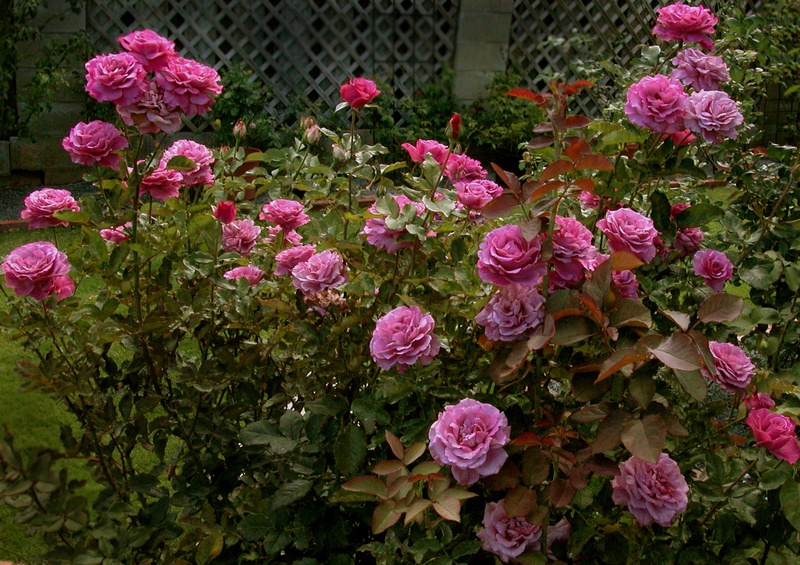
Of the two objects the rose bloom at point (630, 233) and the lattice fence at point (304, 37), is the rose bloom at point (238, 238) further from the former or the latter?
the lattice fence at point (304, 37)

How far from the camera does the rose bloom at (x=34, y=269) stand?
1447 mm

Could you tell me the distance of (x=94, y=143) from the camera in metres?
1.52

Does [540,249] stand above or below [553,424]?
above

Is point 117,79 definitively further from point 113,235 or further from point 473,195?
point 473,195

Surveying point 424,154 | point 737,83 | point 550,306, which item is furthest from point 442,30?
point 550,306

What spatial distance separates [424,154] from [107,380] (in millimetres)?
739

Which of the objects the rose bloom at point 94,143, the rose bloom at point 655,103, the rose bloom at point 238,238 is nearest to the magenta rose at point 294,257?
the rose bloom at point 238,238

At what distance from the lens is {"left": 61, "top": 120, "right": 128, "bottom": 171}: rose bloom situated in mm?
1514

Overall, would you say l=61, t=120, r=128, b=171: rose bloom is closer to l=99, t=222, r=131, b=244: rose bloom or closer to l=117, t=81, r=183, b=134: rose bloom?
l=117, t=81, r=183, b=134: rose bloom

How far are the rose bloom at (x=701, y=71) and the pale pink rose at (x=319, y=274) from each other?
0.72 m

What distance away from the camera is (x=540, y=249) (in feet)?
4.14

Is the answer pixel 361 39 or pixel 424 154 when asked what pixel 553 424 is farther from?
pixel 361 39

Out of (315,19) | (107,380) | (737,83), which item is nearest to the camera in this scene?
(107,380)

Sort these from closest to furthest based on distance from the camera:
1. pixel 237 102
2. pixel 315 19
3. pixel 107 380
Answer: pixel 107 380 → pixel 237 102 → pixel 315 19
